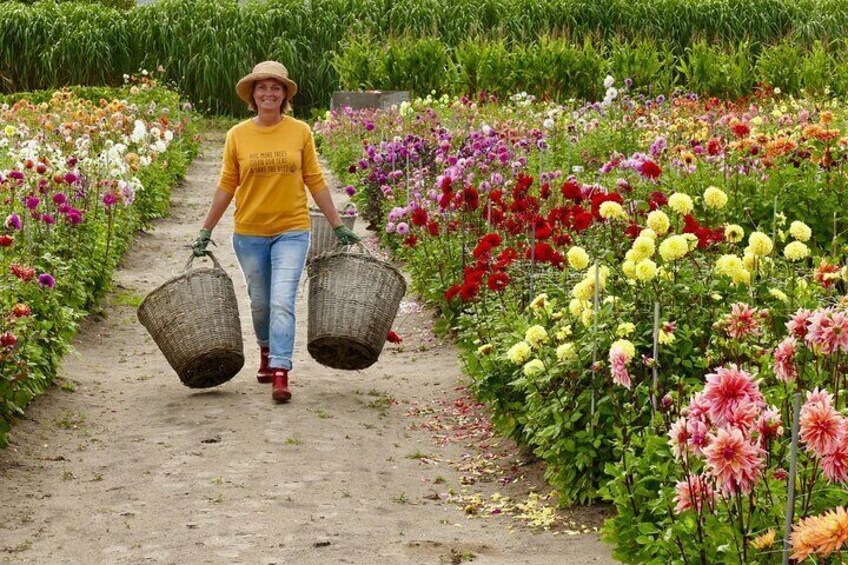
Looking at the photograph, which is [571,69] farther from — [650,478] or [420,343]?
[650,478]

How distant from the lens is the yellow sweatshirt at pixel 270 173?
22.3 ft

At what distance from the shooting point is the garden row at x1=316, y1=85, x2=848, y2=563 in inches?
133

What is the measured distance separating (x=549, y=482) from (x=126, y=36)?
A: 21.8 metres

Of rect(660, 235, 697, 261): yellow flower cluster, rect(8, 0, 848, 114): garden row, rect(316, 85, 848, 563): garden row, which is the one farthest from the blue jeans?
rect(8, 0, 848, 114): garden row

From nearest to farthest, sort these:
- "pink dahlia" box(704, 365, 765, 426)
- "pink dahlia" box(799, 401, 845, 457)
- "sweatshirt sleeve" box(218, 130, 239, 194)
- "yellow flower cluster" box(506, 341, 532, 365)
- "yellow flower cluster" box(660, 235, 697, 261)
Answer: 1. "pink dahlia" box(799, 401, 845, 457)
2. "pink dahlia" box(704, 365, 765, 426)
3. "yellow flower cluster" box(660, 235, 697, 261)
4. "yellow flower cluster" box(506, 341, 532, 365)
5. "sweatshirt sleeve" box(218, 130, 239, 194)

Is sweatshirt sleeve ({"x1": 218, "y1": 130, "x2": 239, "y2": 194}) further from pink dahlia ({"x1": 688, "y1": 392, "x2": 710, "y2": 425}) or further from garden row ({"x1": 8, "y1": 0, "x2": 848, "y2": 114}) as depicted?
garden row ({"x1": 8, "y1": 0, "x2": 848, "y2": 114})

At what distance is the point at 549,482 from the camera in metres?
5.46

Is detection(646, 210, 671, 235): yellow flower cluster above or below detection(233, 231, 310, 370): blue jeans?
above

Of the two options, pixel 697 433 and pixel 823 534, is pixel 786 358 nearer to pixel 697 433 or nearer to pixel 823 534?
pixel 697 433

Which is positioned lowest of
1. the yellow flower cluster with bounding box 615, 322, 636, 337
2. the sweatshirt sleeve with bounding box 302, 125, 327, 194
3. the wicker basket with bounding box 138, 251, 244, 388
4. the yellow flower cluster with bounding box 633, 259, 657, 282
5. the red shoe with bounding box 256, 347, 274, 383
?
the red shoe with bounding box 256, 347, 274, 383

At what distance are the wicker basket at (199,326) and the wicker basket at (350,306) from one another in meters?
0.42

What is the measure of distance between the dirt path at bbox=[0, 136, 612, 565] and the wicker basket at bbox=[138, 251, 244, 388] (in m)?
0.16

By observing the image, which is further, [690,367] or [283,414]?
[283,414]

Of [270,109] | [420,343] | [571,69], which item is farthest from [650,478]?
[571,69]
